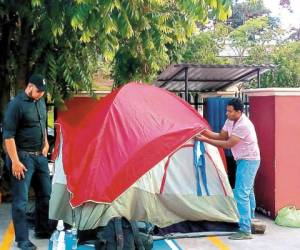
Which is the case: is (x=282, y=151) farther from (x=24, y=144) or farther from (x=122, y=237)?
(x=24, y=144)

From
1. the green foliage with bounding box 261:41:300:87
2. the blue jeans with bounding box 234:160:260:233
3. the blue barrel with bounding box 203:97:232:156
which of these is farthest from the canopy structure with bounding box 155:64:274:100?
the green foliage with bounding box 261:41:300:87

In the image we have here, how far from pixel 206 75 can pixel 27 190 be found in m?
5.65

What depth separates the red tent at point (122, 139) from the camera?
6.19 m

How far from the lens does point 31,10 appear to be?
7.45 m

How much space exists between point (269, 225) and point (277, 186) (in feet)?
1.88

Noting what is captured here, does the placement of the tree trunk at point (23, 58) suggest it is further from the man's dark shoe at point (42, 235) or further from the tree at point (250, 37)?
the tree at point (250, 37)

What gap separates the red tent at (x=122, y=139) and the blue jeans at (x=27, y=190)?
0.34 metres

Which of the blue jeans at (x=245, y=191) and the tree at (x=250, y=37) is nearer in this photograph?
the blue jeans at (x=245, y=191)

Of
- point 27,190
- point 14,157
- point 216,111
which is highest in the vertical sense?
point 216,111

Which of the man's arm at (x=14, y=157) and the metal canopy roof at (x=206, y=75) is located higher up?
the metal canopy roof at (x=206, y=75)

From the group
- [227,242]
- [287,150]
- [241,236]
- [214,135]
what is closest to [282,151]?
[287,150]

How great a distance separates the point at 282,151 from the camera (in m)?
7.64

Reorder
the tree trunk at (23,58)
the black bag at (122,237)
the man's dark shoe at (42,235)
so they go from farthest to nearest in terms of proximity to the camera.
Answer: the tree trunk at (23,58), the man's dark shoe at (42,235), the black bag at (122,237)

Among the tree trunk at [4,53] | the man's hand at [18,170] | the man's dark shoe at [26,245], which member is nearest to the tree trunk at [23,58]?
the tree trunk at [4,53]
